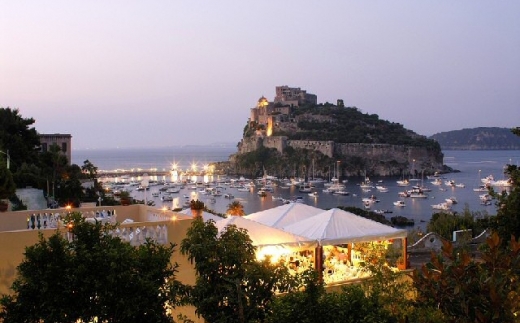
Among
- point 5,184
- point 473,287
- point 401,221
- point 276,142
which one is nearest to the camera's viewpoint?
point 473,287

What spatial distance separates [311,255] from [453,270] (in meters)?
6.29

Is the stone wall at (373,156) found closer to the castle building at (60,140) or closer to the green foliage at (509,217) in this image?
the castle building at (60,140)

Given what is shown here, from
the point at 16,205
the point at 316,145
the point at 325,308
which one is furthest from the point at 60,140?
the point at 316,145

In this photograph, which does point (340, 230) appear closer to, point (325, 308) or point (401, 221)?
point (325, 308)

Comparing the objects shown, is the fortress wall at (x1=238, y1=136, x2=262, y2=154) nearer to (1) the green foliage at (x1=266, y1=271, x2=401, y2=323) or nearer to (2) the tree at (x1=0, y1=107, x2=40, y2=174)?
(2) the tree at (x1=0, y1=107, x2=40, y2=174)

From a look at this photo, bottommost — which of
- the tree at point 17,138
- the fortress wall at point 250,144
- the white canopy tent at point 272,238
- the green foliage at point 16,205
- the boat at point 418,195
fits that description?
the boat at point 418,195

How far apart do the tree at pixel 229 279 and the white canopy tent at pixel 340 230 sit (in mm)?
3638

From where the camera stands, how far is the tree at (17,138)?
26237 millimetres

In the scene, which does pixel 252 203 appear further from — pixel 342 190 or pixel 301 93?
pixel 301 93

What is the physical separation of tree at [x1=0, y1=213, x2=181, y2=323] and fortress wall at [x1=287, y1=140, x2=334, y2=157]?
111047 millimetres

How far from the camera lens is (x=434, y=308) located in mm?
4074

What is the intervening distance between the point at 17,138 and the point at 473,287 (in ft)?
88.0

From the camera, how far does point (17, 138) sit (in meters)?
26.9

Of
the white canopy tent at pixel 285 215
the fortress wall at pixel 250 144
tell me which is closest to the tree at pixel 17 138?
the white canopy tent at pixel 285 215
